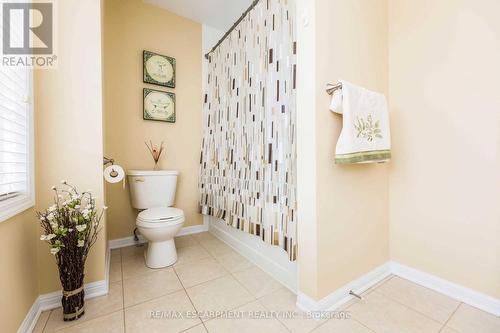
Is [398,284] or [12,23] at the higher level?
[12,23]

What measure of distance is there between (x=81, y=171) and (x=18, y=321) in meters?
0.76

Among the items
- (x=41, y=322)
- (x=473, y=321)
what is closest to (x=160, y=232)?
(x=41, y=322)

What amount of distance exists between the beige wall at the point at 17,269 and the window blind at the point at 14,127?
0.14 meters

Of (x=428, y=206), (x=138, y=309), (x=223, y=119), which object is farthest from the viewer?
(x=223, y=119)

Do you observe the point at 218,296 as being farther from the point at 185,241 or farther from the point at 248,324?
the point at 185,241

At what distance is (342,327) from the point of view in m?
1.11

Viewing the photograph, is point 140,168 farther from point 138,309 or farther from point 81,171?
point 138,309

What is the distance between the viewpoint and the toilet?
167 centimetres

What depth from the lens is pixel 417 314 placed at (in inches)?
46.6

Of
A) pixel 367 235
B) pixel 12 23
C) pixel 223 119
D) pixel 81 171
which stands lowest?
pixel 367 235

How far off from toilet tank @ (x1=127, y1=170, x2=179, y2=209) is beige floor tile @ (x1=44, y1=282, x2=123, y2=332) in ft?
2.50

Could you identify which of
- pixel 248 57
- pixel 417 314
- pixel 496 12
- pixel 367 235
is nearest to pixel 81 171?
pixel 248 57

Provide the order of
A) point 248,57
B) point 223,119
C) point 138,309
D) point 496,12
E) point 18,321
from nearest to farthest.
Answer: point 18,321 → point 496,12 → point 138,309 → point 248,57 → point 223,119

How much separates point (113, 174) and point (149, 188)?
1.49 ft
